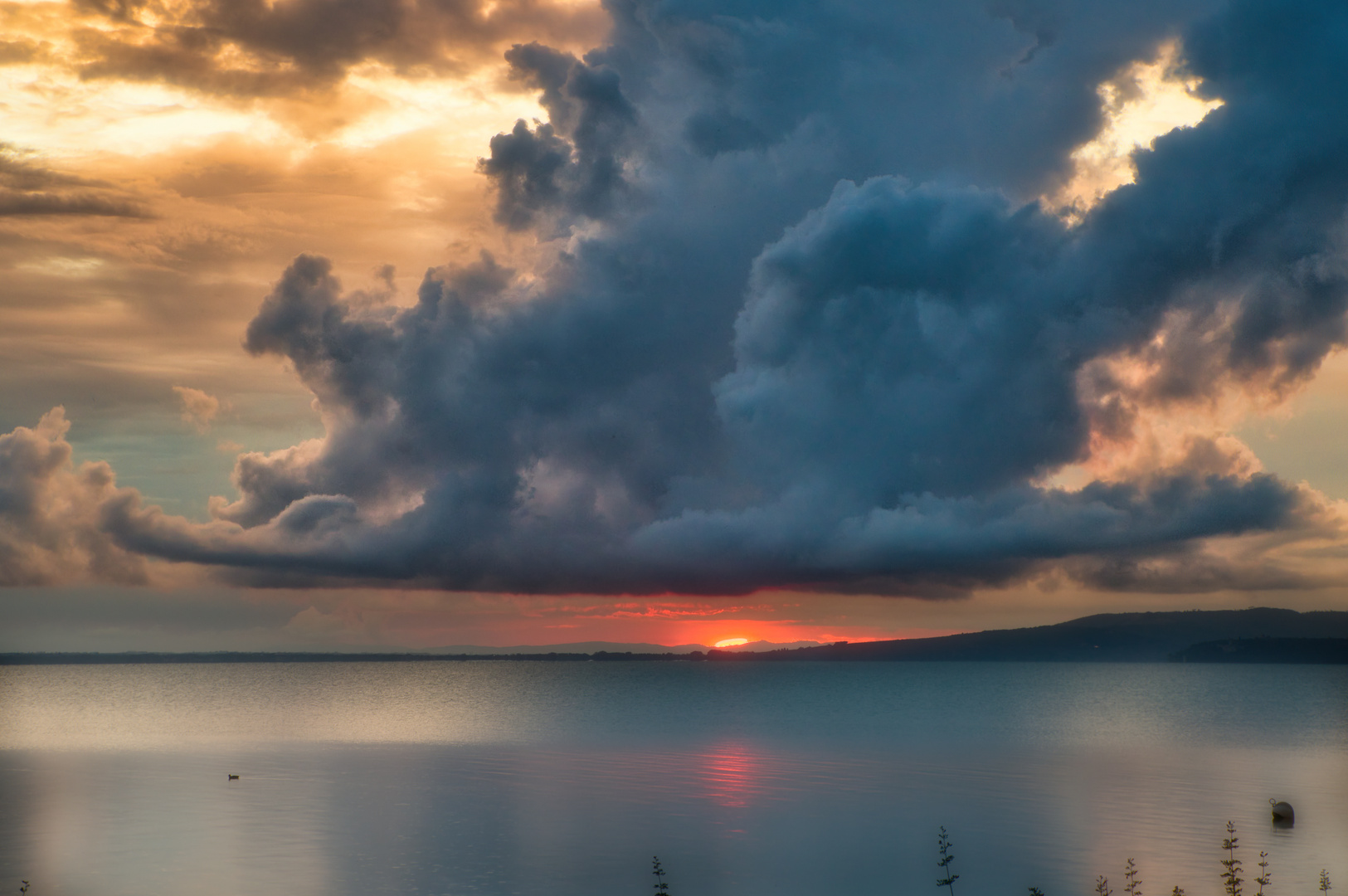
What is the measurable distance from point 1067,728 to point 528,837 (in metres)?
117

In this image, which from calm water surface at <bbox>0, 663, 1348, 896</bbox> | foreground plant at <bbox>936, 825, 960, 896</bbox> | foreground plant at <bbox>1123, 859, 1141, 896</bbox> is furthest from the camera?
calm water surface at <bbox>0, 663, 1348, 896</bbox>

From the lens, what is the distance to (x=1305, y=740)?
142750mm

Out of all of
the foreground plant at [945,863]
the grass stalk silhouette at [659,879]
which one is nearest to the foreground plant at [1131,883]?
the foreground plant at [945,863]

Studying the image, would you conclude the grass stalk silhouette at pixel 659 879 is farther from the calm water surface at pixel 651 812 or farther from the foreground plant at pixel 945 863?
the calm water surface at pixel 651 812

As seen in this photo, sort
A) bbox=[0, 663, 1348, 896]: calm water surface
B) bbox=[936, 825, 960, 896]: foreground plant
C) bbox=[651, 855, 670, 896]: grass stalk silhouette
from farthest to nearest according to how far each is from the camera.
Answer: bbox=[0, 663, 1348, 896]: calm water surface < bbox=[936, 825, 960, 896]: foreground plant < bbox=[651, 855, 670, 896]: grass stalk silhouette

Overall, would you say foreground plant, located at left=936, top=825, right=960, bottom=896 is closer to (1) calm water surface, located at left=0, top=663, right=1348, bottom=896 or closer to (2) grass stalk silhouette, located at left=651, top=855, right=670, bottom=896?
(1) calm water surface, located at left=0, top=663, right=1348, bottom=896

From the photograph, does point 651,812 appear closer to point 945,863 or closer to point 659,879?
point 659,879

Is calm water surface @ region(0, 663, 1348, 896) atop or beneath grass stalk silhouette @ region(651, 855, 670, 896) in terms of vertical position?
beneath

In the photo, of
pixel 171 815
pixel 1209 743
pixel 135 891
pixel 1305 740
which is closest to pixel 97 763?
pixel 171 815

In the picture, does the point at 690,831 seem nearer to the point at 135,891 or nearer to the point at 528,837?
the point at 528,837

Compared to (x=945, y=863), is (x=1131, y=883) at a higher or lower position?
lower

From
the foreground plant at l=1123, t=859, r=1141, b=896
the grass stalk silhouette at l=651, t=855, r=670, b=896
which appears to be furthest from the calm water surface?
the grass stalk silhouette at l=651, t=855, r=670, b=896

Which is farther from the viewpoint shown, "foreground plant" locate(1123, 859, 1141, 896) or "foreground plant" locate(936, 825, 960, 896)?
"foreground plant" locate(1123, 859, 1141, 896)

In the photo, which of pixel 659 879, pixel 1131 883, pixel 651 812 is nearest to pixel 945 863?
pixel 1131 883
